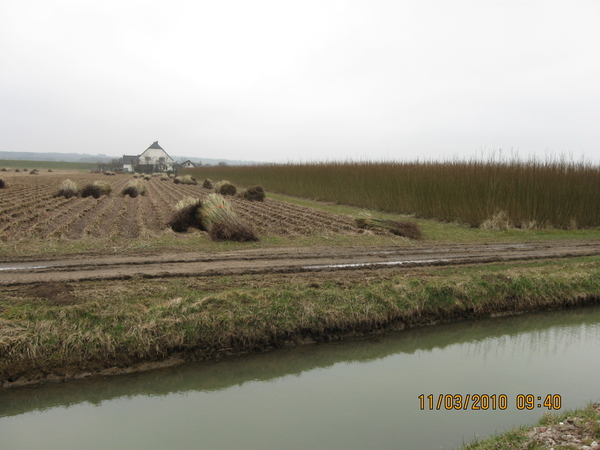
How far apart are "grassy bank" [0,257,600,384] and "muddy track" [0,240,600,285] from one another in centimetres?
48

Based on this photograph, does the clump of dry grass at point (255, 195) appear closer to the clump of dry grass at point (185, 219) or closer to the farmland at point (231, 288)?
the clump of dry grass at point (185, 219)

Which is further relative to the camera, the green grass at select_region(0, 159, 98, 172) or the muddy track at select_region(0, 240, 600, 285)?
the green grass at select_region(0, 159, 98, 172)

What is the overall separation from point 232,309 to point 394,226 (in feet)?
27.2

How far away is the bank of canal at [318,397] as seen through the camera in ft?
13.4

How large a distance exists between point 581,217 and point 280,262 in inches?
503

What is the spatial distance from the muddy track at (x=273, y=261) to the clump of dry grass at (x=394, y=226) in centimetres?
158

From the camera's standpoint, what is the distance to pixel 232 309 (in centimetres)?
609

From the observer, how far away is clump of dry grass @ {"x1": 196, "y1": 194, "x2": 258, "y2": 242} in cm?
1120

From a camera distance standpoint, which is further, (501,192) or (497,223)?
(501,192)

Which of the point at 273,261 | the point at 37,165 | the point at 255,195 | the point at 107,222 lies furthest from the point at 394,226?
the point at 37,165

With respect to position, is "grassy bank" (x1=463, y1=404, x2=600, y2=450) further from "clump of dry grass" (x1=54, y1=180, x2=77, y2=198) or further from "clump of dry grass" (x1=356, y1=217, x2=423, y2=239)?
"clump of dry grass" (x1=54, y1=180, x2=77, y2=198)

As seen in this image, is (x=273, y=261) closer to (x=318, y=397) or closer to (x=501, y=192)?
(x=318, y=397)

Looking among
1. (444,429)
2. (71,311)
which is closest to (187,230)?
(71,311)

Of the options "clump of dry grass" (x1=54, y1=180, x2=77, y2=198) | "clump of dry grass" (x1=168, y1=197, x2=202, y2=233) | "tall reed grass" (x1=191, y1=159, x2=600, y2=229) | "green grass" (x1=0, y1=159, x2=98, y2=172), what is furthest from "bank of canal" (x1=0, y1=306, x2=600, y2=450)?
"green grass" (x1=0, y1=159, x2=98, y2=172)
